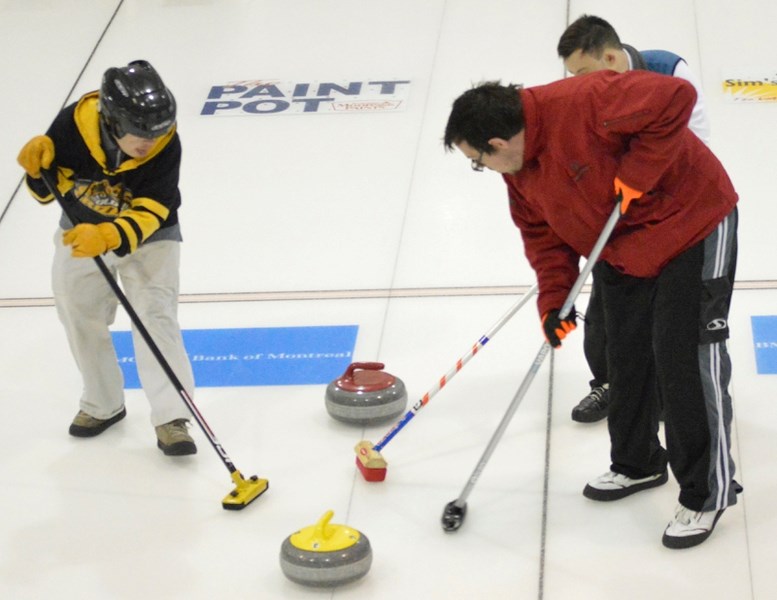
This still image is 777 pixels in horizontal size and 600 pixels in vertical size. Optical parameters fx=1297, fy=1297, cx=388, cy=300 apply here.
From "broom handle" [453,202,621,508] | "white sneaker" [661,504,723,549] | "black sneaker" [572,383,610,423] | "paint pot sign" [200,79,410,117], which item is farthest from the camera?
"paint pot sign" [200,79,410,117]

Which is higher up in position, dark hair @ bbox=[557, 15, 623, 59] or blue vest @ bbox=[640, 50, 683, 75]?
dark hair @ bbox=[557, 15, 623, 59]

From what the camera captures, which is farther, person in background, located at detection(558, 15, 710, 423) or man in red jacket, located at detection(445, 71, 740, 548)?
person in background, located at detection(558, 15, 710, 423)

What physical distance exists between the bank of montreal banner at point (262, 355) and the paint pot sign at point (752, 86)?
2433 millimetres

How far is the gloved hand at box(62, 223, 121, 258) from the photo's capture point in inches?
139

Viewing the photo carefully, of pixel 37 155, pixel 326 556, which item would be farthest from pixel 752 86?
pixel 326 556

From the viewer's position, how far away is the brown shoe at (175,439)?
4.01 meters

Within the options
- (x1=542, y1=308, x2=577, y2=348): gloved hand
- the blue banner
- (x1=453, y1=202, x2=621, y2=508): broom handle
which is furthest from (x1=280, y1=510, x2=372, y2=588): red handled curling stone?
the blue banner

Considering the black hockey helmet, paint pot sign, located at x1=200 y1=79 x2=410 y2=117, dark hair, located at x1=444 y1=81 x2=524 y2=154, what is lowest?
paint pot sign, located at x1=200 y1=79 x2=410 y2=117

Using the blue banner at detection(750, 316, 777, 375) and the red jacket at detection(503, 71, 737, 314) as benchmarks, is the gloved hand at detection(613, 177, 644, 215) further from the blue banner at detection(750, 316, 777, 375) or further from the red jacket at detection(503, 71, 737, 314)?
the blue banner at detection(750, 316, 777, 375)

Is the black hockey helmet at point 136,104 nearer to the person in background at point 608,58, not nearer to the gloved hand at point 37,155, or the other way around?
the gloved hand at point 37,155

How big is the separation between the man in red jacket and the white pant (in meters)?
1.18

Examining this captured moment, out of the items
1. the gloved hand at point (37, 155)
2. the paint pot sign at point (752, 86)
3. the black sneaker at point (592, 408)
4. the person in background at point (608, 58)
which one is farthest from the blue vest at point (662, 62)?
the paint pot sign at point (752, 86)

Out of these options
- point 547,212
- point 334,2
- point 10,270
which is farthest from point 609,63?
point 334,2

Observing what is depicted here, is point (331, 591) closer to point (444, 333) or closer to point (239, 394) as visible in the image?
point (239, 394)
